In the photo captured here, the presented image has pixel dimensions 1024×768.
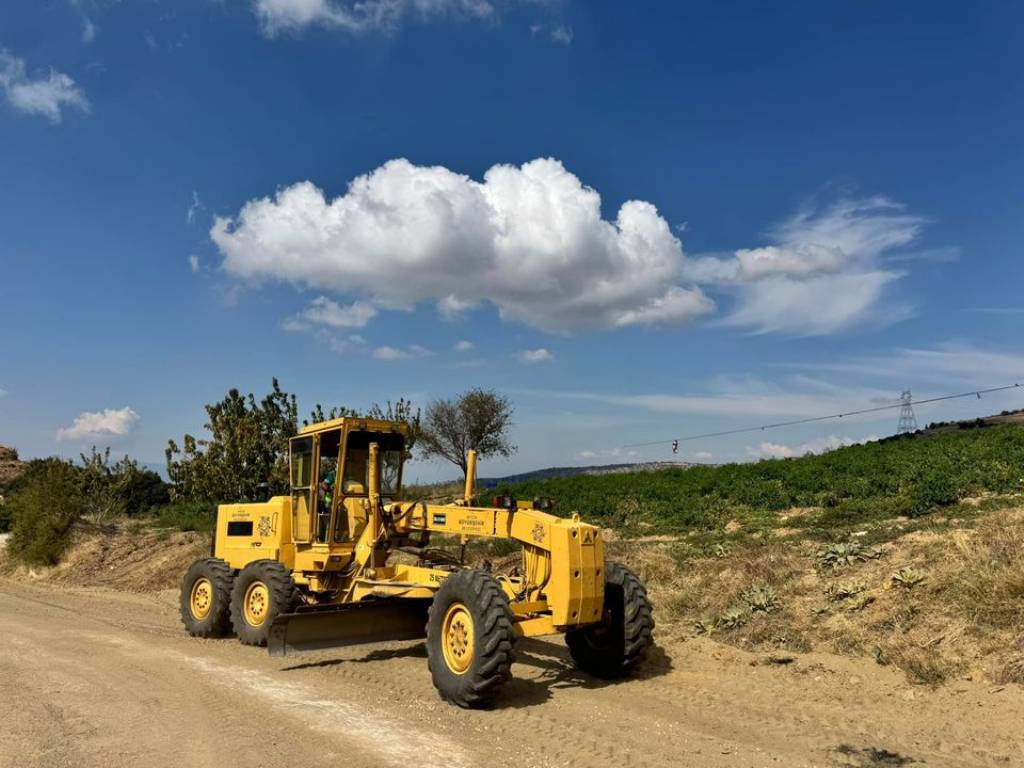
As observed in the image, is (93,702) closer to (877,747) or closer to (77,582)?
(877,747)

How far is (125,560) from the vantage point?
22.0 m

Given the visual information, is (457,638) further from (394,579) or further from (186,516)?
(186,516)

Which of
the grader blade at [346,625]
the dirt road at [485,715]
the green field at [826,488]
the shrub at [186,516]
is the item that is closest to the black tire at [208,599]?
the dirt road at [485,715]

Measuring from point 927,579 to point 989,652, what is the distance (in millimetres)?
1788

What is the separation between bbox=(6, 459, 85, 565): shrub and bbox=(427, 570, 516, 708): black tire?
740 inches

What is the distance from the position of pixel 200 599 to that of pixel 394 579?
3.72 metres

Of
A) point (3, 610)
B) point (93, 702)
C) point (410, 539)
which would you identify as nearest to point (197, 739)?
point (93, 702)

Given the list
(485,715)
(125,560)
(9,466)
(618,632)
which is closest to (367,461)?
(618,632)

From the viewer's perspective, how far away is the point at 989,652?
25.5 feet

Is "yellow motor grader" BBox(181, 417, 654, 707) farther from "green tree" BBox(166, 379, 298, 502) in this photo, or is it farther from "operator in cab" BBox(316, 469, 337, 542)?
"green tree" BBox(166, 379, 298, 502)

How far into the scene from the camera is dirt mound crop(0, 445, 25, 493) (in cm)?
4531

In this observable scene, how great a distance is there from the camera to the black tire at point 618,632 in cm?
820

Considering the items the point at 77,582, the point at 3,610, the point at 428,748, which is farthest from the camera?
the point at 77,582

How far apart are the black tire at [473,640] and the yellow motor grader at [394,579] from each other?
1 cm
